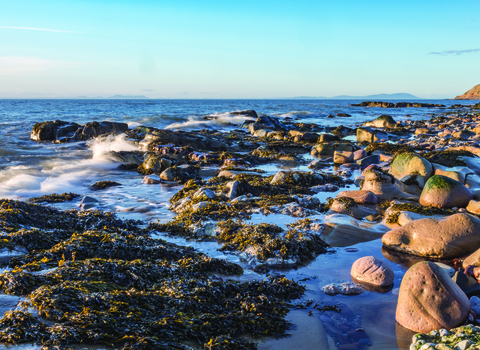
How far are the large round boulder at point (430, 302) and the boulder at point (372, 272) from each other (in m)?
0.66

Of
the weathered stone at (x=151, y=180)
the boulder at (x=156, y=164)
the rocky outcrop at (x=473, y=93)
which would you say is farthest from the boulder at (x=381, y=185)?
the rocky outcrop at (x=473, y=93)

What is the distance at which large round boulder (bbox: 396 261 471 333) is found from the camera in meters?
3.13

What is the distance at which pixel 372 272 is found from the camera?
162 inches

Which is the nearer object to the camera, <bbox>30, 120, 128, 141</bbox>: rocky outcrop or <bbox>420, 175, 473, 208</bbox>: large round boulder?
<bbox>420, 175, 473, 208</bbox>: large round boulder

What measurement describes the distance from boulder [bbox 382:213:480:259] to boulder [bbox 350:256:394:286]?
1.06 metres

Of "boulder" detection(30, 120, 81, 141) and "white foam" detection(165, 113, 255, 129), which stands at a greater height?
"white foam" detection(165, 113, 255, 129)

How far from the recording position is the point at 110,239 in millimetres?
4590

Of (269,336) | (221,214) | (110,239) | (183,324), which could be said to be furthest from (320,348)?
(221,214)

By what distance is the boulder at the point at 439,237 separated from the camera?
4.70 metres

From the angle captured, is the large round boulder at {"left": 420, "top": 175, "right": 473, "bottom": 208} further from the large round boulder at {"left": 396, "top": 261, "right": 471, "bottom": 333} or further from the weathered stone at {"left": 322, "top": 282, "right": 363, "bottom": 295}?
the large round boulder at {"left": 396, "top": 261, "right": 471, "bottom": 333}

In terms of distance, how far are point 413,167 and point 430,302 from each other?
6.52m

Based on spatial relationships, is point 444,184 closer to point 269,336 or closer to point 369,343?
point 369,343

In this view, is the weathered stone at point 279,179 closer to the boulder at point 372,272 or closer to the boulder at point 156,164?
the boulder at point 156,164

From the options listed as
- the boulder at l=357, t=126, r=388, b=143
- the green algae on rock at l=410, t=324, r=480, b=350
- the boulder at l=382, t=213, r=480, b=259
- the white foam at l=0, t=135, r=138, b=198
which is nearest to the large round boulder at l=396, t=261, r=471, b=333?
the green algae on rock at l=410, t=324, r=480, b=350
